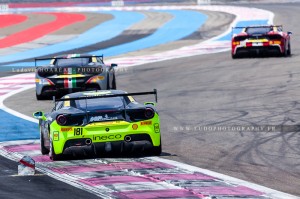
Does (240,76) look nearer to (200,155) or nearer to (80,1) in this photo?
(200,155)

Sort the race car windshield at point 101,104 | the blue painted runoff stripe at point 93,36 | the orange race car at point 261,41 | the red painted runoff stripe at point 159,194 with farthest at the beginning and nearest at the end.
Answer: the blue painted runoff stripe at point 93,36 → the orange race car at point 261,41 → the race car windshield at point 101,104 → the red painted runoff stripe at point 159,194

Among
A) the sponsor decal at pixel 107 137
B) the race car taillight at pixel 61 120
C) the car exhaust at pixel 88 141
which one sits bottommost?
the car exhaust at pixel 88 141

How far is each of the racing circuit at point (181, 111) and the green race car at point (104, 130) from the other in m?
0.19

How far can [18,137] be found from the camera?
16.9 meters

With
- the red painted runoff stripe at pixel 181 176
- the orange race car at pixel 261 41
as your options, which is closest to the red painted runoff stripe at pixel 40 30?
the orange race car at pixel 261 41

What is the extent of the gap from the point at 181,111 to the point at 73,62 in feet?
13.5

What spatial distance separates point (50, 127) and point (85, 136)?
621 millimetres

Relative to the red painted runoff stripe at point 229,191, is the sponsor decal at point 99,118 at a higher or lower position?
higher

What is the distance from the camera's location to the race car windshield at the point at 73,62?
22.5 meters

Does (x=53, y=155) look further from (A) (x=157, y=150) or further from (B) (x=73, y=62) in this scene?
(B) (x=73, y=62)

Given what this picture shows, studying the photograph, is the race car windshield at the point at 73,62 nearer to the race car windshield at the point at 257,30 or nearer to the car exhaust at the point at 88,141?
the race car windshield at the point at 257,30

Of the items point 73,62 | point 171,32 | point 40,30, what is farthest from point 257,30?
point 40,30

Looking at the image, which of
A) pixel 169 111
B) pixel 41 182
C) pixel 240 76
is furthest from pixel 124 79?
pixel 41 182

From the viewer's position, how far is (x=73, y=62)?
74.4 feet
